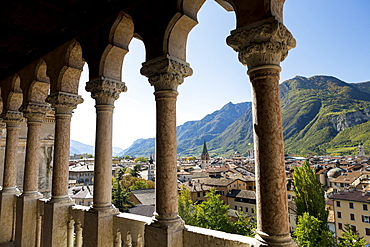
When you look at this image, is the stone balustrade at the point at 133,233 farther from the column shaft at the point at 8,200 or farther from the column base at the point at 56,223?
the column shaft at the point at 8,200

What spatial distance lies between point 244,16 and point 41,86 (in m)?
7.66

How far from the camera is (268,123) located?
10.7 feet

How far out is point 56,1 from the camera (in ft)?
17.8

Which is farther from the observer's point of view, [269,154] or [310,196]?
[310,196]

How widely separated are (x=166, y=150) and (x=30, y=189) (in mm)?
A: 6207

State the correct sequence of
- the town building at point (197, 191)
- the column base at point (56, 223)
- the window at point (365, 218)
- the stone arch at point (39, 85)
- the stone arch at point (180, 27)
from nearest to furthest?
the stone arch at point (180, 27) < the column base at point (56, 223) < the stone arch at point (39, 85) < the window at point (365, 218) < the town building at point (197, 191)

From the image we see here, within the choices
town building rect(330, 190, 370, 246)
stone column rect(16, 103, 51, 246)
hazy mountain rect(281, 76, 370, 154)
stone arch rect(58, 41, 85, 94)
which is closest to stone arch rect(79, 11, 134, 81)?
stone arch rect(58, 41, 85, 94)

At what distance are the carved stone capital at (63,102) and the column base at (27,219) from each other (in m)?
3.15

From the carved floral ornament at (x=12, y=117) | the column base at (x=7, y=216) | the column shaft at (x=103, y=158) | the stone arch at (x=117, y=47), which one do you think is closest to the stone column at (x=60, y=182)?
the column shaft at (x=103, y=158)

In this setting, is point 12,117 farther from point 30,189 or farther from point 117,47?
point 117,47

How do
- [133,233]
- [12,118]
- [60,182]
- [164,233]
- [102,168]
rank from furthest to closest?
[12,118] → [60,182] → [102,168] → [133,233] → [164,233]

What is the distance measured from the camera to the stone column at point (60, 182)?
681 cm

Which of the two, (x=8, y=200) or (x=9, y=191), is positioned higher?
(x=9, y=191)

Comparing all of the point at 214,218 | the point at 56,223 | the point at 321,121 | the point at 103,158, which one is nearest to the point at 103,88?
the point at 103,158
